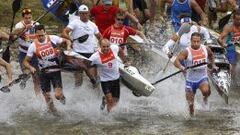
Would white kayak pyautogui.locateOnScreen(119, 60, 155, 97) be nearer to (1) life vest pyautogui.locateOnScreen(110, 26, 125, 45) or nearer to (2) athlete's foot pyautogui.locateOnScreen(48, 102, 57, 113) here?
(1) life vest pyautogui.locateOnScreen(110, 26, 125, 45)

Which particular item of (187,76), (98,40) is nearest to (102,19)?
(98,40)

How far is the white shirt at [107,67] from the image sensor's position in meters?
13.0

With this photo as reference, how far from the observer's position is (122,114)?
13.4 m

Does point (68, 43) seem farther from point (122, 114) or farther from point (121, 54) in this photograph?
point (122, 114)

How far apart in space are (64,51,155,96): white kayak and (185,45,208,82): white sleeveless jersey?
88 centimetres

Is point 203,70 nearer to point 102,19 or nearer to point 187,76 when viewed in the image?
point 187,76

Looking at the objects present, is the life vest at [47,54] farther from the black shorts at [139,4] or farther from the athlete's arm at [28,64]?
the black shorts at [139,4]

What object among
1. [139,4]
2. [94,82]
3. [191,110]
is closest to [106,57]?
[94,82]

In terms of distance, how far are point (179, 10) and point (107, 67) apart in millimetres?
3594

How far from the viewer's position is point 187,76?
13.1 meters

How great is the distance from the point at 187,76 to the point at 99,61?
63.3 inches

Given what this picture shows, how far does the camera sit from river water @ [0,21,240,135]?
40.3ft

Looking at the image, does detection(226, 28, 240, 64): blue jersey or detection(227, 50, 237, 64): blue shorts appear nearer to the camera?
detection(226, 28, 240, 64): blue jersey

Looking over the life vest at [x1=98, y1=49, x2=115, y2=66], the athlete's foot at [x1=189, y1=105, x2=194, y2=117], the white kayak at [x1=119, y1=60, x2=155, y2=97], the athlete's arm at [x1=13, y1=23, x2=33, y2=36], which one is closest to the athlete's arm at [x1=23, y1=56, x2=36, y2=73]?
the athlete's arm at [x1=13, y1=23, x2=33, y2=36]
